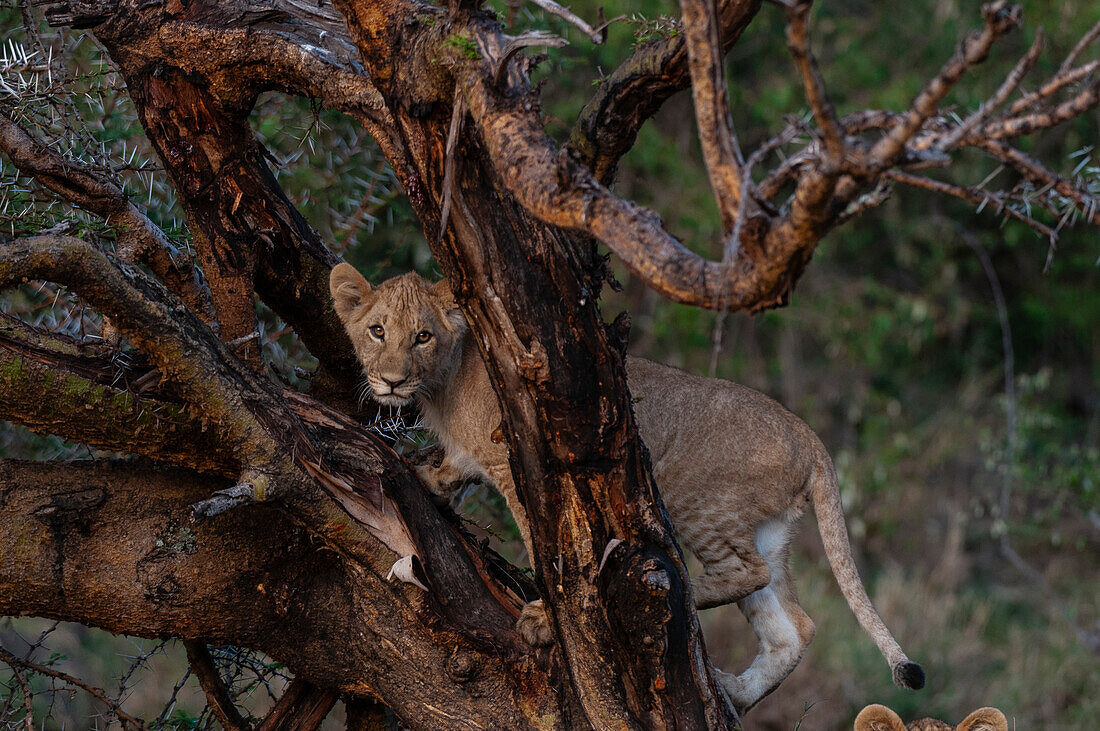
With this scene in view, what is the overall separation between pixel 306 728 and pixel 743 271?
2.84 meters

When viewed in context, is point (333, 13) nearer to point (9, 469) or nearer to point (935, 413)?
point (9, 469)

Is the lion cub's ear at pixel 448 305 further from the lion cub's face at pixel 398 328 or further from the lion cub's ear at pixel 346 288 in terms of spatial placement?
the lion cub's ear at pixel 346 288

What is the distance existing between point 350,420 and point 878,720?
2.12m

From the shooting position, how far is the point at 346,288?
403 cm

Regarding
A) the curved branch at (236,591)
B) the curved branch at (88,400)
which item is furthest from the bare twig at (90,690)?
the curved branch at (88,400)

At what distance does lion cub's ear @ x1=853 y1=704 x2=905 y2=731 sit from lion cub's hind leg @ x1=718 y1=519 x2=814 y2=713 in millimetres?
728

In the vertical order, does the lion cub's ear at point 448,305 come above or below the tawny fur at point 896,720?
above

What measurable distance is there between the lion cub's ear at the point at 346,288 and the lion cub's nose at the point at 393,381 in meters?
0.33

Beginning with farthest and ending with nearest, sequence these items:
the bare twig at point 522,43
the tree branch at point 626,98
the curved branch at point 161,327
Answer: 1. the tree branch at point 626,98
2. the curved branch at point 161,327
3. the bare twig at point 522,43

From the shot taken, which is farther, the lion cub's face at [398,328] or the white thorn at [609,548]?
the lion cub's face at [398,328]

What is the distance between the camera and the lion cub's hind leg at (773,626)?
14.3 feet

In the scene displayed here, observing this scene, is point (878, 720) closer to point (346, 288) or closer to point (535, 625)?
point (535, 625)

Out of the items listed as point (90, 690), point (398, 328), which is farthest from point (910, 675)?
point (90, 690)

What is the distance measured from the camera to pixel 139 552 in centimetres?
325
